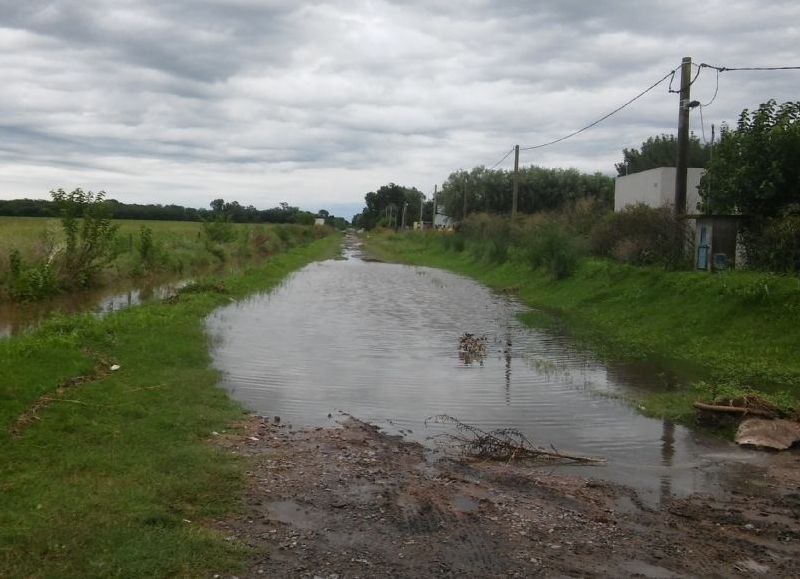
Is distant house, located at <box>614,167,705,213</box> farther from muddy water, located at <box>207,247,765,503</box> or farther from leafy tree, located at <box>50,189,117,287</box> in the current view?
leafy tree, located at <box>50,189,117,287</box>

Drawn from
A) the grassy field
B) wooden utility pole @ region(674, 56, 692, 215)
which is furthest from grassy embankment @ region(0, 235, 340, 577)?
wooden utility pole @ region(674, 56, 692, 215)

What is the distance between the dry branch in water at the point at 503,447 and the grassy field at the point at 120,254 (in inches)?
658

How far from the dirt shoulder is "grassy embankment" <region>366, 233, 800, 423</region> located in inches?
128

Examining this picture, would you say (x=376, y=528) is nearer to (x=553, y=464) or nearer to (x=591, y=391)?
(x=553, y=464)

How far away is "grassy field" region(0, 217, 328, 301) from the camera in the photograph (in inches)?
814

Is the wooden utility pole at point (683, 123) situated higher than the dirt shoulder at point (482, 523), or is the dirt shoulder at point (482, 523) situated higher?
the wooden utility pole at point (683, 123)

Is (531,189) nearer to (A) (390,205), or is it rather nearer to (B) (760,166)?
(B) (760,166)

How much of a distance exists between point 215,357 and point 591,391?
Result: 597 cm

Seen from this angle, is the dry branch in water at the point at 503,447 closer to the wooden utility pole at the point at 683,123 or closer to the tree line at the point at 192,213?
the wooden utility pole at the point at 683,123

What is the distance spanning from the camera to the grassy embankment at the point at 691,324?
10.3 m

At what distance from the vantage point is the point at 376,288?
2792 cm

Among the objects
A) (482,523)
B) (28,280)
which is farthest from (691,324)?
(28,280)

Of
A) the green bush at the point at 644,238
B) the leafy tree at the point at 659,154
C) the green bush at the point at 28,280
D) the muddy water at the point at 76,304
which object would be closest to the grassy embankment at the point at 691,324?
the green bush at the point at 644,238

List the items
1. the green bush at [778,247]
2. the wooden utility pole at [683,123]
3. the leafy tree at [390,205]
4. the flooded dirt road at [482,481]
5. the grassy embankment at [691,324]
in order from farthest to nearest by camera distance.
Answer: the leafy tree at [390,205] < the wooden utility pole at [683,123] < the green bush at [778,247] < the grassy embankment at [691,324] < the flooded dirt road at [482,481]
